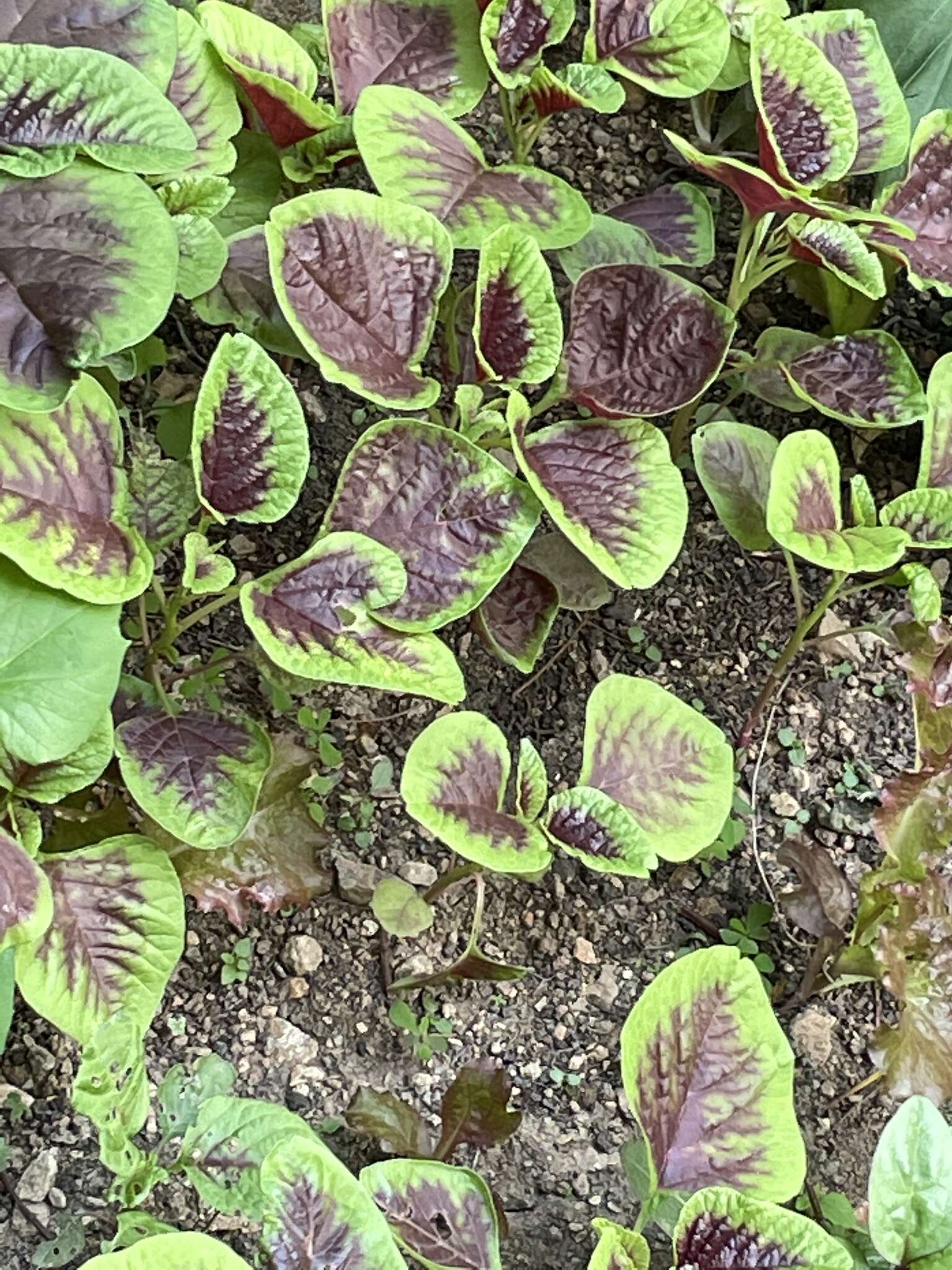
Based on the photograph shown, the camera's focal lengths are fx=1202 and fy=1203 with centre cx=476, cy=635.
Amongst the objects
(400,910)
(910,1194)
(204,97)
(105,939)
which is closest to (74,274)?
(204,97)

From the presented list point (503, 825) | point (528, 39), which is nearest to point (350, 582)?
point (503, 825)

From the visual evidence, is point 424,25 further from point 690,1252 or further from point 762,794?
Answer: point 690,1252

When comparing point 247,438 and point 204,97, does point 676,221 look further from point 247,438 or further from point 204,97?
point 247,438

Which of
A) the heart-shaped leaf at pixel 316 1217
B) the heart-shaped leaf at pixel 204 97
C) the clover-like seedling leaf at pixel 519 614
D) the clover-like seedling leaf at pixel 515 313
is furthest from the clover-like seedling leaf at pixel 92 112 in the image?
the heart-shaped leaf at pixel 316 1217

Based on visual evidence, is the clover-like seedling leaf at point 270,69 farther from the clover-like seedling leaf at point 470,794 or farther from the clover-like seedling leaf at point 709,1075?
the clover-like seedling leaf at point 709,1075

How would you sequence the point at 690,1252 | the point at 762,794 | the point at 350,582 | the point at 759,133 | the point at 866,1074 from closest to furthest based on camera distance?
1. the point at 690,1252
2. the point at 350,582
3. the point at 759,133
4. the point at 866,1074
5. the point at 762,794
